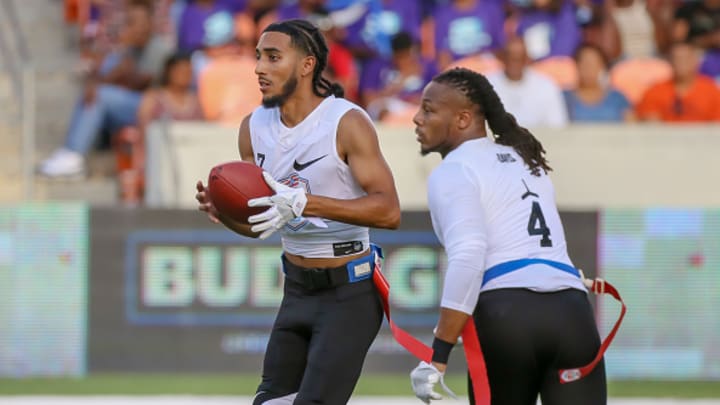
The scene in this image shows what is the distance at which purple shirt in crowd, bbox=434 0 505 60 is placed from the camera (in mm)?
12625

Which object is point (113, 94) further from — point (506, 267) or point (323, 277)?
point (506, 267)

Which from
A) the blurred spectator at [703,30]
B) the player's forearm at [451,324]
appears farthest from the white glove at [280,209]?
the blurred spectator at [703,30]

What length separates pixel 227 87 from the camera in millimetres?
12164

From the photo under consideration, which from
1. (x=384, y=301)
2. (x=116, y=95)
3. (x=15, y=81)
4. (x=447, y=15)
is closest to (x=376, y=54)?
(x=447, y=15)

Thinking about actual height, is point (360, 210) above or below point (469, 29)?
below

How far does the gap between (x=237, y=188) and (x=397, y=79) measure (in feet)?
24.3

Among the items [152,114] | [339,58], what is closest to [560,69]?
[339,58]

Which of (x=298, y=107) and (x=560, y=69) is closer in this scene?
(x=298, y=107)

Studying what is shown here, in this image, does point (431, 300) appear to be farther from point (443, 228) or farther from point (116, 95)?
point (443, 228)

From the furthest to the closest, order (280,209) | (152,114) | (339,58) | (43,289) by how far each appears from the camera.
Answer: (339,58) → (152,114) → (43,289) → (280,209)

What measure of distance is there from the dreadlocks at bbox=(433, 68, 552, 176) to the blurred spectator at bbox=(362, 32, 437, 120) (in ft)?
21.4

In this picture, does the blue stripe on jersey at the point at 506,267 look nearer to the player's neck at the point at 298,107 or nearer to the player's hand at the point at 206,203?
the player's neck at the point at 298,107

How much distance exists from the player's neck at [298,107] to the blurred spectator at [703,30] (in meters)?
8.17

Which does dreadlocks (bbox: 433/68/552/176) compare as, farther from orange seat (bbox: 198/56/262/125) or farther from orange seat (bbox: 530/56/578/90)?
orange seat (bbox: 530/56/578/90)
